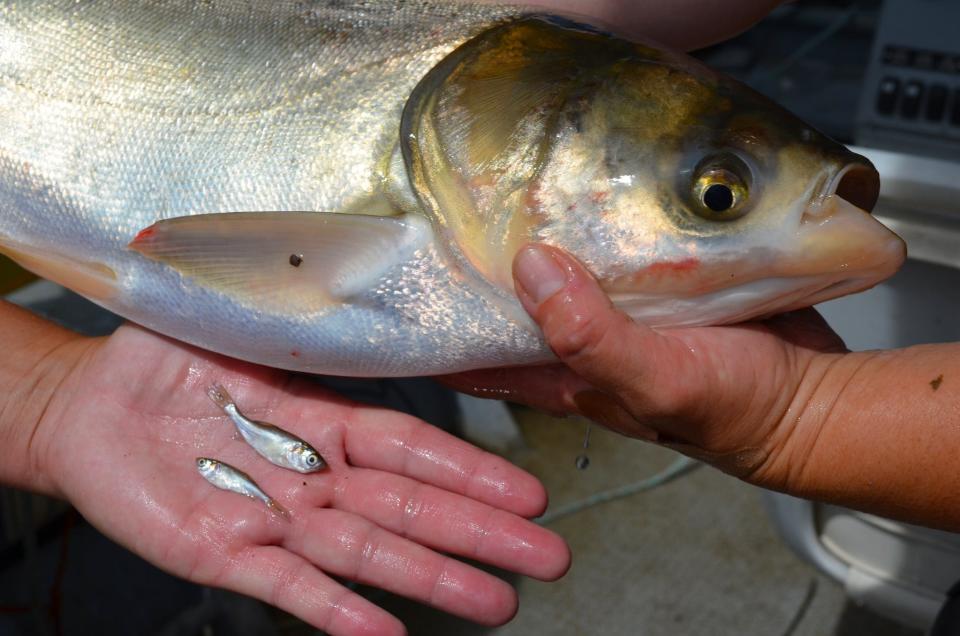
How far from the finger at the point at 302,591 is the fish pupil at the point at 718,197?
0.94 meters

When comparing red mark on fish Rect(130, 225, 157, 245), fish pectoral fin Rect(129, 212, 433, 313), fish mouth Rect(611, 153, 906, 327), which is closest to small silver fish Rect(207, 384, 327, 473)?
fish pectoral fin Rect(129, 212, 433, 313)

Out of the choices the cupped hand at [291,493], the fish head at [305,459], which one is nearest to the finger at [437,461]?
the cupped hand at [291,493]

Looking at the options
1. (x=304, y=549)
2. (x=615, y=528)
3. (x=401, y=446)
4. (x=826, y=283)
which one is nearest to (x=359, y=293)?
(x=401, y=446)

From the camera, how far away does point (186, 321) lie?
70.3 inches

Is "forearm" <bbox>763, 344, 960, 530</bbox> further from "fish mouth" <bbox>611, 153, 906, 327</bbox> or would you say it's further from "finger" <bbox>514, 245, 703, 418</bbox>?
"finger" <bbox>514, 245, 703, 418</bbox>

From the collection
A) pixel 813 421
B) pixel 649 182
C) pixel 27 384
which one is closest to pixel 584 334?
pixel 649 182

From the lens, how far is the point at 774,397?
5.08ft

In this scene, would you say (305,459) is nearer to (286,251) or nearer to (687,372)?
(286,251)

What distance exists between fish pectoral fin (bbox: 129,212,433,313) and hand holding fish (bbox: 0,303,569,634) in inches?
13.4

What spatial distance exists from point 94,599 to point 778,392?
2258 millimetres

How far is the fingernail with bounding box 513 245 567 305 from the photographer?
1438 mm

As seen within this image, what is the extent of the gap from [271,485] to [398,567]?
339 millimetres

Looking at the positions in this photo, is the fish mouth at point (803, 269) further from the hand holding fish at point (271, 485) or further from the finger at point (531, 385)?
the hand holding fish at point (271, 485)

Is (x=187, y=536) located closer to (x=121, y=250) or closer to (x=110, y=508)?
(x=110, y=508)
